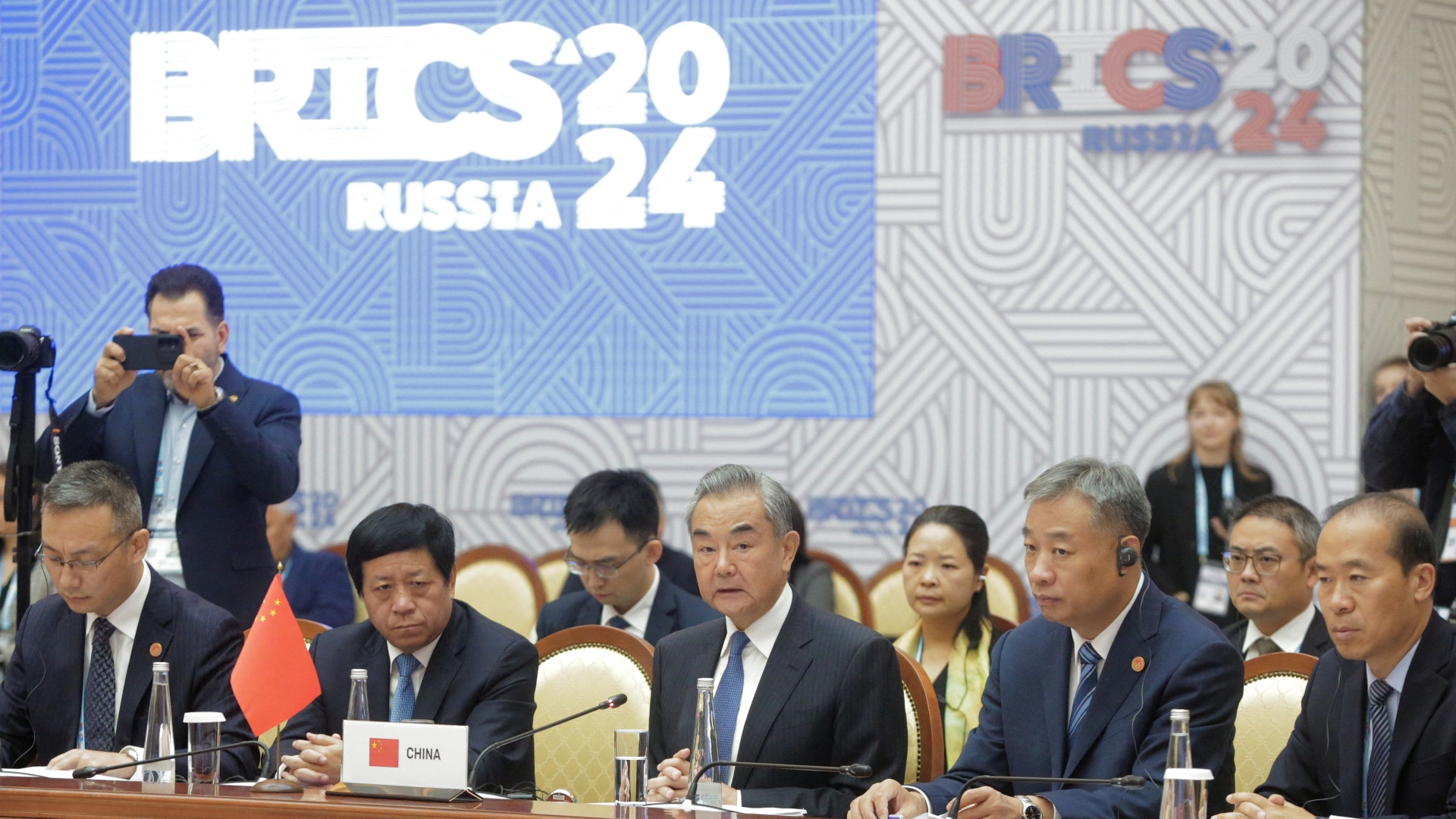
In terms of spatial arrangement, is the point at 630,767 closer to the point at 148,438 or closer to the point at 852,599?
the point at 148,438

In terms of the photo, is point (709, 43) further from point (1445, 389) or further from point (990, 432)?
point (1445, 389)

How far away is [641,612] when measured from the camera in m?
4.41

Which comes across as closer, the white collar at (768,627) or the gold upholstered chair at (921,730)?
the white collar at (768,627)

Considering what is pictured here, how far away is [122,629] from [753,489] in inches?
55.5

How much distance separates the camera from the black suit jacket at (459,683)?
122 inches

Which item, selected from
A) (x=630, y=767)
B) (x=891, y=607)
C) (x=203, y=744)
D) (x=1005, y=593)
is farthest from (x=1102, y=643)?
(x=891, y=607)

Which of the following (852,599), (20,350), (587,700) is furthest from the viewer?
(852,599)

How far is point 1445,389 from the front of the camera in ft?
11.0

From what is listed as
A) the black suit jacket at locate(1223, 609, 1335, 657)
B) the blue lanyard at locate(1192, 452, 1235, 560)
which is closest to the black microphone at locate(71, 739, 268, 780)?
the black suit jacket at locate(1223, 609, 1335, 657)

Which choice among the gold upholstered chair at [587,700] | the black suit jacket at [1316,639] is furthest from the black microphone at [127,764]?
the black suit jacket at [1316,639]

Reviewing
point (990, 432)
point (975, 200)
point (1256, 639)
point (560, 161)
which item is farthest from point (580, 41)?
point (1256, 639)

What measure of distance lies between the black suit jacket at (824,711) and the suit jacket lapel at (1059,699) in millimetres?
275

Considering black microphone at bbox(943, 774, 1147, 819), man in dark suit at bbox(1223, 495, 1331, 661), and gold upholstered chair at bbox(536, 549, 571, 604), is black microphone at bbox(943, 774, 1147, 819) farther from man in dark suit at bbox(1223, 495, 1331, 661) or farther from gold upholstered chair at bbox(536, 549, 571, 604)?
gold upholstered chair at bbox(536, 549, 571, 604)

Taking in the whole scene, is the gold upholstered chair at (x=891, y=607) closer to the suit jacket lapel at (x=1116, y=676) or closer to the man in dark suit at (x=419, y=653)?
the man in dark suit at (x=419, y=653)
